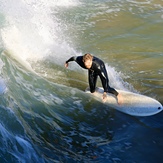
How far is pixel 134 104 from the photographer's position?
8.13 m

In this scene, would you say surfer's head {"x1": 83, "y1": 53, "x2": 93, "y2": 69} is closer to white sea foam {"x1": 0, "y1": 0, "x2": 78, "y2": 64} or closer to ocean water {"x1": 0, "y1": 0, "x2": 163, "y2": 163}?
ocean water {"x1": 0, "y1": 0, "x2": 163, "y2": 163}

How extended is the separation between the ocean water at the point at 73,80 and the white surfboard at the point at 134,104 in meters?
0.15

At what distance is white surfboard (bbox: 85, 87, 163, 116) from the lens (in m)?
7.87

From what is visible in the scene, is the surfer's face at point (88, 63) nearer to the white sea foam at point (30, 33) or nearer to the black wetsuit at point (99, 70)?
the black wetsuit at point (99, 70)

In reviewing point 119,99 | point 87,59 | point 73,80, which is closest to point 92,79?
point 119,99

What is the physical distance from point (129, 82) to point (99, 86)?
81cm

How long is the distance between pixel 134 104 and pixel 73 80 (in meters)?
2.13

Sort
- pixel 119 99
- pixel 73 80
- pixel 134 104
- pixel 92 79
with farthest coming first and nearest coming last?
pixel 73 80 → pixel 92 79 → pixel 119 99 → pixel 134 104

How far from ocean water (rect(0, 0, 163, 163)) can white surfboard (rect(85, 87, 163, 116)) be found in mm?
150

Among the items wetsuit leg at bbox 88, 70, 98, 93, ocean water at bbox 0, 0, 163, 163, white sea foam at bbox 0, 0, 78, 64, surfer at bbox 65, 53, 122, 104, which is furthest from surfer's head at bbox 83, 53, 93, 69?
white sea foam at bbox 0, 0, 78, 64

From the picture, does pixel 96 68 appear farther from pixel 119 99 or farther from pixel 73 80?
pixel 73 80

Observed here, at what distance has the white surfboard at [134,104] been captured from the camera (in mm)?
7871

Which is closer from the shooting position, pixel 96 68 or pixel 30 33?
pixel 96 68

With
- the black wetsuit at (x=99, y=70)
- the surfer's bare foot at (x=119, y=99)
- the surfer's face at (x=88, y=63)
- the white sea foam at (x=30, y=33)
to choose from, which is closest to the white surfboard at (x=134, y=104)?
the surfer's bare foot at (x=119, y=99)
